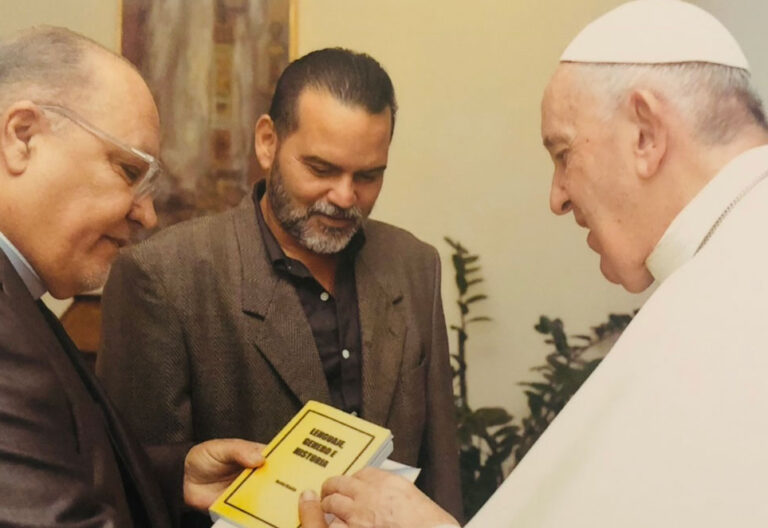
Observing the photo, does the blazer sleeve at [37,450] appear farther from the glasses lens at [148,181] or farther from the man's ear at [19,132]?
the glasses lens at [148,181]

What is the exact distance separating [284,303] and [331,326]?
137 mm

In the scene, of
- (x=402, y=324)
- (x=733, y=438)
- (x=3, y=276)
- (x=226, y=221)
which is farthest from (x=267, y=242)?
(x=733, y=438)

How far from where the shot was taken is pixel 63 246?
1482mm

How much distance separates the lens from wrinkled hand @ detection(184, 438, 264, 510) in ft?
5.88

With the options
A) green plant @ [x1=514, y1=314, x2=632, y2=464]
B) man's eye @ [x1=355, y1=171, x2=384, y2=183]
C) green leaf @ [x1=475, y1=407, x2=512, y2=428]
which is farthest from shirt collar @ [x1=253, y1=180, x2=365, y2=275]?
green plant @ [x1=514, y1=314, x2=632, y2=464]

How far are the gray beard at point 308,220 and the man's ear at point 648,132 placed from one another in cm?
78

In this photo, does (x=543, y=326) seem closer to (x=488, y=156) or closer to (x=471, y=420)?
(x=471, y=420)

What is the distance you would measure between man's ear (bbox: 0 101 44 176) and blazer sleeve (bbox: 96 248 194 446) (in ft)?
2.10

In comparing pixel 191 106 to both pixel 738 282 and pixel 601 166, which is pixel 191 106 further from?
pixel 738 282

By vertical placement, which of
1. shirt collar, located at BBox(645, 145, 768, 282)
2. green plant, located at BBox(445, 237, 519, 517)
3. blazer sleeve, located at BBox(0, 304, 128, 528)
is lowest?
green plant, located at BBox(445, 237, 519, 517)

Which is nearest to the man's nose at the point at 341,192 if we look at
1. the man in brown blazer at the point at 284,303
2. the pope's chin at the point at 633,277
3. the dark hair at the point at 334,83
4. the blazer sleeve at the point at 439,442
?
the man in brown blazer at the point at 284,303

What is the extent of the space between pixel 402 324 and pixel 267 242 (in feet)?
1.36

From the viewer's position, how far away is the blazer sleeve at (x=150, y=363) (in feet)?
6.48

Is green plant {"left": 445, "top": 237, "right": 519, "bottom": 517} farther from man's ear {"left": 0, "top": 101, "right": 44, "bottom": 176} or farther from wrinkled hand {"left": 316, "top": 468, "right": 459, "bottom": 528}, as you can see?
man's ear {"left": 0, "top": 101, "right": 44, "bottom": 176}
